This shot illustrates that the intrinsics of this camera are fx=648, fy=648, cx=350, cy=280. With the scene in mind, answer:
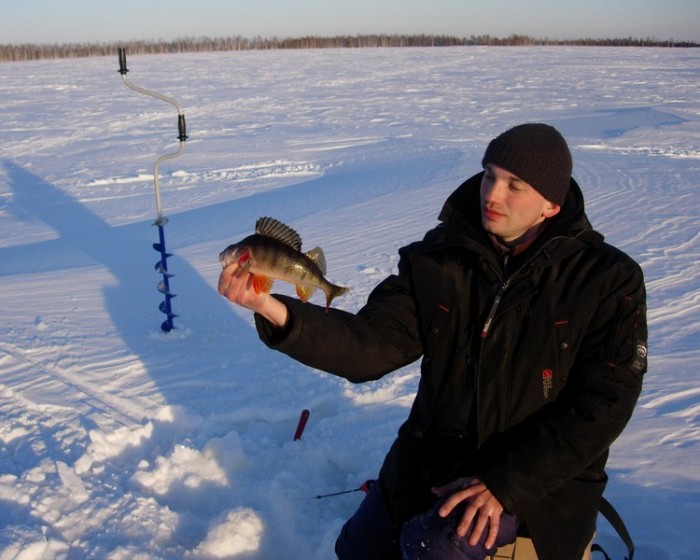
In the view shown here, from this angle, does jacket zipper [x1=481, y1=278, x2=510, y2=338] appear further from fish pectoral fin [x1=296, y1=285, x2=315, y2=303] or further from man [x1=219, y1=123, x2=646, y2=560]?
fish pectoral fin [x1=296, y1=285, x2=315, y2=303]

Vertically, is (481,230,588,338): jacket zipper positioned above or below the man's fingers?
above

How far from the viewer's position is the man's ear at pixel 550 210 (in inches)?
91.1

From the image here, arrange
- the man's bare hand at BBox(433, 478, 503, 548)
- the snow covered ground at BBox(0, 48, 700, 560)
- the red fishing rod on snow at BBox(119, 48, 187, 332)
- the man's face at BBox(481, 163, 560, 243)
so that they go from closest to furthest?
the man's bare hand at BBox(433, 478, 503, 548)
the man's face at BBox(481, 163, 560, 243)
the snow covered ground at BBox(0, 48, 700, 560)
the red fishing rod on snow at BBox(119, 48, 187, 332)

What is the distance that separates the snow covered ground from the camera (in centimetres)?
303

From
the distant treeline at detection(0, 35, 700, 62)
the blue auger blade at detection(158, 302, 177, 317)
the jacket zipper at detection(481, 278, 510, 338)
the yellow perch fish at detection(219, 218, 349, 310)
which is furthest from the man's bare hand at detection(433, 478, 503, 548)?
the distant treeline at detection(0, 35, 700, 62)

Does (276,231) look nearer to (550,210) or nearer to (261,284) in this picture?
(261,284)

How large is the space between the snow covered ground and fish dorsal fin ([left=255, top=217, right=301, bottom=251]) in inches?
59.3

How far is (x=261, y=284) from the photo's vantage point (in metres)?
2.09

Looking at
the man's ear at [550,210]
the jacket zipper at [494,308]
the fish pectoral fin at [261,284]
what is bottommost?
the jacket zipper at [494,308]

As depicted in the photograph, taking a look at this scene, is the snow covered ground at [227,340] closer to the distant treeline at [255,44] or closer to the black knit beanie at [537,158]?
the black knit beanie at [537,158]

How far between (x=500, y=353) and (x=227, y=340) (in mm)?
3003

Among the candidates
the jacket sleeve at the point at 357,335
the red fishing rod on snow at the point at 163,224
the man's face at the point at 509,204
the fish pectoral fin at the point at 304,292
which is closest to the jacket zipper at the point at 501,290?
the man's face at the point at 509,204

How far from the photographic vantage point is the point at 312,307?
2.31 meters

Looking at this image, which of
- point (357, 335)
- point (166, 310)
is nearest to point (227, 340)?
point (166, 310)
